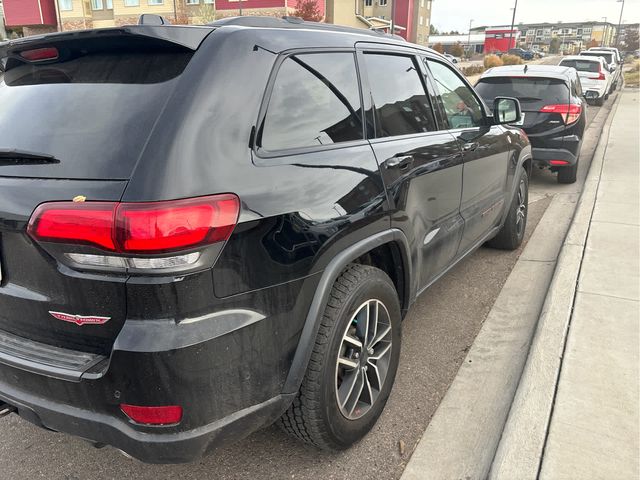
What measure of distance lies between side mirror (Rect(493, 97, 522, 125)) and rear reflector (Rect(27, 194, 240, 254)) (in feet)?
10.6

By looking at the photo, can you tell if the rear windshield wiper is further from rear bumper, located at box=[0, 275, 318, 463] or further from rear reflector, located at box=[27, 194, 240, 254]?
rear bumper, located at box=[0, 275, 318, 463]

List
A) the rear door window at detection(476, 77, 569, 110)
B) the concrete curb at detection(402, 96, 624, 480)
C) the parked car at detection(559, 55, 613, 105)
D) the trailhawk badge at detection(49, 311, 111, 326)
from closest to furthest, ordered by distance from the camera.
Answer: the trailhawk badge at detection(49, 311, 111, 326) → the concrete curb at detection(402, 96, 624, 480) → the rear door window at detection(476, 77, 569, 110) → the parked car at detection(559, 55, 613, 105)

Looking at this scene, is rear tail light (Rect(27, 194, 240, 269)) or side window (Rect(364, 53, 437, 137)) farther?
side window (Rect(364, 53, 437, 137))

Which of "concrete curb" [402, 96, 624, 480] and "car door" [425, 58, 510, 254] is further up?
"car door" [425, 58, 510, 254]

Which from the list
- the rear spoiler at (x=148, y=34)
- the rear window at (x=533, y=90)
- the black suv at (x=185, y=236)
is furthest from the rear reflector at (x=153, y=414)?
the rear window at (x=533, y=90)

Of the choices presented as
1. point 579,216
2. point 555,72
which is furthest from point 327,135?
point 555,72

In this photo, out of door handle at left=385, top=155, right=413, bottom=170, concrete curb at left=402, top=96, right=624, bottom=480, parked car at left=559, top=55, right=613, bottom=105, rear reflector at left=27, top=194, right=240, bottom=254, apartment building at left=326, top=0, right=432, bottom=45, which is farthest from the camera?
apartment building at left=326, top=0, right=432, bottom=45

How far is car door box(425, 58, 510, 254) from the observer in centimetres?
361

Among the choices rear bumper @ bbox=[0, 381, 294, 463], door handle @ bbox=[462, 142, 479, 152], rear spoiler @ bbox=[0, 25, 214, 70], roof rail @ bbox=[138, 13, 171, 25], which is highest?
roof rail @ bbox=[138, 13, 171, 25]

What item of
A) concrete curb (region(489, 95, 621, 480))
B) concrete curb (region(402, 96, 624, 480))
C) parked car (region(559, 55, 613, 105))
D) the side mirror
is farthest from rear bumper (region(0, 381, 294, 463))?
parked car (region(559, 55, 613, 105))

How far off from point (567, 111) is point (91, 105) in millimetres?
7012

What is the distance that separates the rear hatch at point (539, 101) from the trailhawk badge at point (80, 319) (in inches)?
275

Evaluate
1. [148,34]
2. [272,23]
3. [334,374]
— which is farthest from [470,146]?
[148,34]

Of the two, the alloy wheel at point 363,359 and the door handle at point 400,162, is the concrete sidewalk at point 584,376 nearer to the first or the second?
the alloy wheel at point 363,359
